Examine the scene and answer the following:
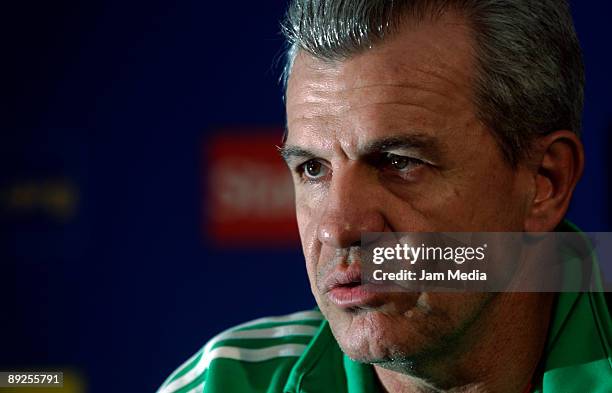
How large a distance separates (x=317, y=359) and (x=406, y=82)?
0.50 metres

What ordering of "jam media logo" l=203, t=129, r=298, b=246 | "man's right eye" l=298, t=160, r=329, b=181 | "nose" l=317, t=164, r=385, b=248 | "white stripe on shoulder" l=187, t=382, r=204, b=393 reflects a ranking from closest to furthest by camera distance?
"nose" l=317, t=164, r=385, b=248, "man's right eye" l=298, t=160, r=329, b=181, "white stripe on shoulder" l=187, t=382, r=204, b=393, "jam media logo" l=203, t=129, r=298, b=246

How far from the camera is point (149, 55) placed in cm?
265

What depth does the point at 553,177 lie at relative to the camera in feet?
4.64

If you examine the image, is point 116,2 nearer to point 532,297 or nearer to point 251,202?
point 251,202

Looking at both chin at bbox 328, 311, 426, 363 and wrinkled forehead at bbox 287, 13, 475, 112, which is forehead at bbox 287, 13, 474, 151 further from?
chin at bbox 328, 311, 426, 363

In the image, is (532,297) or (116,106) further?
(116,106)

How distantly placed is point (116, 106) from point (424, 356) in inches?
62.3

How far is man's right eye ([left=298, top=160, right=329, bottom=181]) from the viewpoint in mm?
1370

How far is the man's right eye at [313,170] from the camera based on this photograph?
1.37m

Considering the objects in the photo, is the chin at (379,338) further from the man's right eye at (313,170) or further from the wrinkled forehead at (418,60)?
the wrinkled forehead at (418,60)

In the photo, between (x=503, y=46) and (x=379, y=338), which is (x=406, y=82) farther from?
(x=379, y=338)

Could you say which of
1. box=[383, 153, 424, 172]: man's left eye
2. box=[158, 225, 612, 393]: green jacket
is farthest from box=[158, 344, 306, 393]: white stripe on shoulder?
box=[383, 153, 424, 172]: man's left eye

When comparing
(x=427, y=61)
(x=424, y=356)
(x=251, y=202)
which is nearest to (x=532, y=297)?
(x=424, y=356)

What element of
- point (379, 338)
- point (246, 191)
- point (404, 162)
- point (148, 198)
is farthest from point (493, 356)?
point (148, 198)
